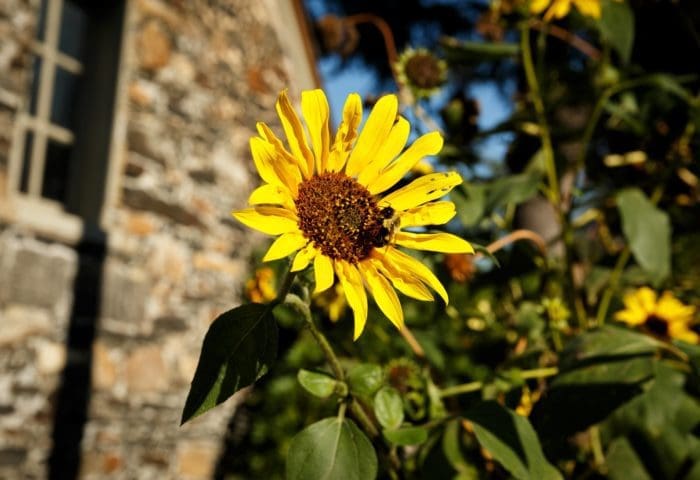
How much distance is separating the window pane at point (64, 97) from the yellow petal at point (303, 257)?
8.92 feet

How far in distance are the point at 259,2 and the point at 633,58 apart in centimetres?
261

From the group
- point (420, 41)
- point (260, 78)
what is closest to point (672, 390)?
point (260, 78)

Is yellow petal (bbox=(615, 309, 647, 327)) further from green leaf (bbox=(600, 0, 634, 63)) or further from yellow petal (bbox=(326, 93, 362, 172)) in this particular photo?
yellow petal (bbox=(326, 93, 362, 172))

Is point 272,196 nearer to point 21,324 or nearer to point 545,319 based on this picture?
point 545,319

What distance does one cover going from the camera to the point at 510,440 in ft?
2.05

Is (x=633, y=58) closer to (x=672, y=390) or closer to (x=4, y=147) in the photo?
(x=672, y=390)

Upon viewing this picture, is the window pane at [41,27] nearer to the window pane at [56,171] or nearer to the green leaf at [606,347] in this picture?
the window pane at [56,171]

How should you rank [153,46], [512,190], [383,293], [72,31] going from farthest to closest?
[72,31] → [153,46] → [512,190] → [383,293]

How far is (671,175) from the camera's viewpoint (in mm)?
1213

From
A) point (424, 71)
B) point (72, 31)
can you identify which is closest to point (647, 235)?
point (424, 71)

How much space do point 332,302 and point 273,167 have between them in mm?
429

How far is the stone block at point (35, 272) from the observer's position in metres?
2.20

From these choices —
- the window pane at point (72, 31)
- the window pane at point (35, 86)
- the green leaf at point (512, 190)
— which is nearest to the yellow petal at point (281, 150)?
the green leaf at point (512, 190)

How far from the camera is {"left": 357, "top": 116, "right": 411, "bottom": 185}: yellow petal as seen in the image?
0.65m
